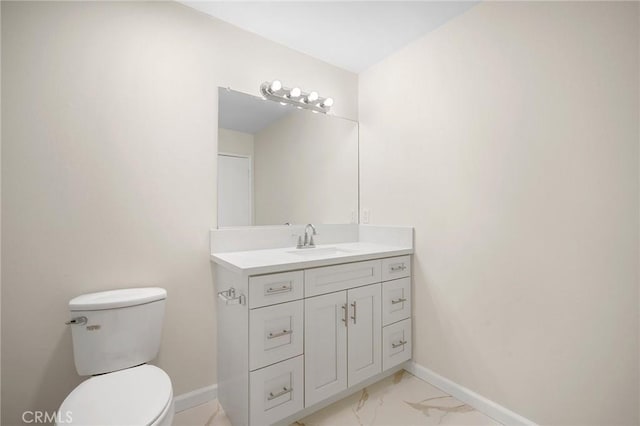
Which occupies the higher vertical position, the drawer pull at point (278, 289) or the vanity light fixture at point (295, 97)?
the vanity light fixture at point (295, 97)

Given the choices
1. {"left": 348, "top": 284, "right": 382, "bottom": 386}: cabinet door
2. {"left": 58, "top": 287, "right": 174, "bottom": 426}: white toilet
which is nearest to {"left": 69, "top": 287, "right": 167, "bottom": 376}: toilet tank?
{"left": 58, "top": 287, "right": 174, "bottom": 426}: white toilet

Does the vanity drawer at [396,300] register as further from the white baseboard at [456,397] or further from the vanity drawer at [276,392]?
the vanity drawer at [276,392]

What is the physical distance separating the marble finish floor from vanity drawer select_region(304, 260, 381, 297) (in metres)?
0.70

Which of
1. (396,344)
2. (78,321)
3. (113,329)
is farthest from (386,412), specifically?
(78,321)

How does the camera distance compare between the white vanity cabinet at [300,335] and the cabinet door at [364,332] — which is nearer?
the white vanity cabinet at [300,335]

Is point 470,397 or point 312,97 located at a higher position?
point 312,97

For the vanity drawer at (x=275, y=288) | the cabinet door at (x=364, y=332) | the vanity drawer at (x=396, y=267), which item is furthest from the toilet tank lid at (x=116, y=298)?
the vanity drawer at (x=396, y=267)

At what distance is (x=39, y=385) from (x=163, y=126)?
1.37 m

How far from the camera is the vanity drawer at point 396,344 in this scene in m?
1.82

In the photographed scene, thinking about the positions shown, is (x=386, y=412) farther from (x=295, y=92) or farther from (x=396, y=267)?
(x=295, y=92)

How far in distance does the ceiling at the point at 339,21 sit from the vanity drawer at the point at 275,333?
1.69 meters

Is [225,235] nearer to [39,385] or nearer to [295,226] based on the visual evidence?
[295,226]

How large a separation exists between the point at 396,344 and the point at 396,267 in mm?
507

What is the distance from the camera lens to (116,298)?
1321mm
